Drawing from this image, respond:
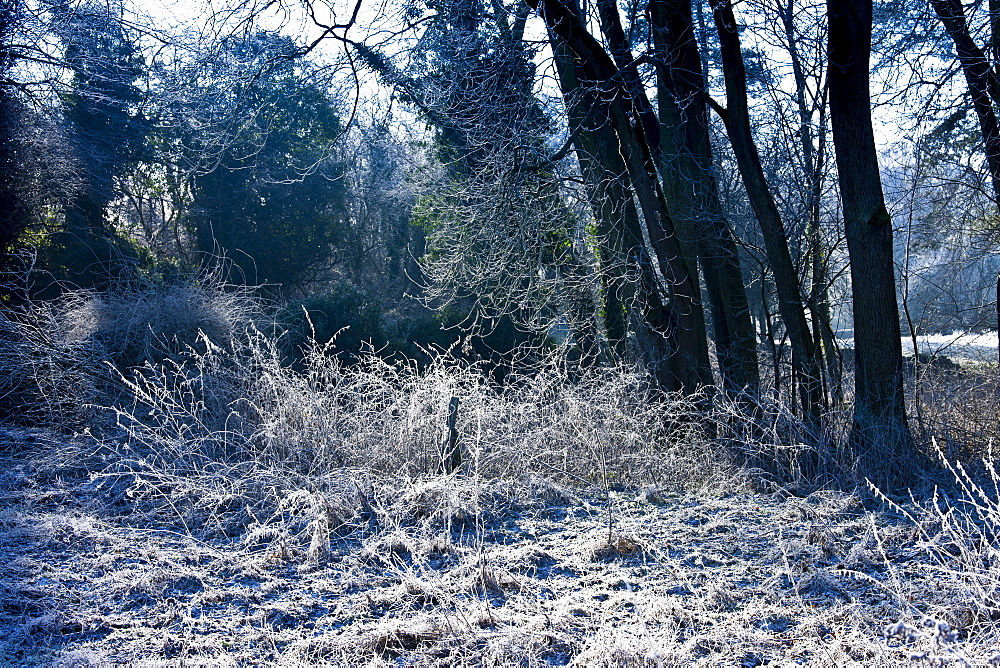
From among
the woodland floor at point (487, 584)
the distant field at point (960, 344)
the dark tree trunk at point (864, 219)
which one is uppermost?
the dark tree trunk at point (864, 219)

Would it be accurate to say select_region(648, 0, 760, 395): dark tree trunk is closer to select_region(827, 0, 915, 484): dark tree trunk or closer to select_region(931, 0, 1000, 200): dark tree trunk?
select_region(827, 0, 915, 484): dark tree trunk

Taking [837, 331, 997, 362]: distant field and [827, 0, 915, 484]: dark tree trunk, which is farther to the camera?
[837, 331, 997, 362]: distant field

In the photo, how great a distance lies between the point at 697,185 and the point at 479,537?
5.14 m

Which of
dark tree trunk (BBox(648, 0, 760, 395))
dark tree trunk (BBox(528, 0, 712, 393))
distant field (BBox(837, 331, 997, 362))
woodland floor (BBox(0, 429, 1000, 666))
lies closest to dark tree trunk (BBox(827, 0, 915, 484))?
distant field (BBox(837, 331, 997, 362))

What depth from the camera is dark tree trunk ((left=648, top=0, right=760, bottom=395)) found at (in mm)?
7504

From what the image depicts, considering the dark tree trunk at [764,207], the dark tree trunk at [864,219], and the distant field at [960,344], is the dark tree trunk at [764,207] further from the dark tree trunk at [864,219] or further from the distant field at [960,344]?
the distant field at [960,344]

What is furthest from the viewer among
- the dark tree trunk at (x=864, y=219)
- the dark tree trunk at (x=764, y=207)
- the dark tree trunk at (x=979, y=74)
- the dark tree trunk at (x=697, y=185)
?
the dark tree trunk at (x=697, y=185)

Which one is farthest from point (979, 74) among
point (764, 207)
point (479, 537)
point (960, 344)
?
point (479, 537)

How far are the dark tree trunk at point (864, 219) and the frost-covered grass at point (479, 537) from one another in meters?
0.45

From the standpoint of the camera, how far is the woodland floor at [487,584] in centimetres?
290

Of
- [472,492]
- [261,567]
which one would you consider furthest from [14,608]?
[472,492]

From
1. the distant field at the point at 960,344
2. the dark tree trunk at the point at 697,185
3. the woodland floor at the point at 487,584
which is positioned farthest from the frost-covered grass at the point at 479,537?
the dark tree trunk at the point at 697,185

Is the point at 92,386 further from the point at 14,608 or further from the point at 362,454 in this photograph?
the point at 14,608

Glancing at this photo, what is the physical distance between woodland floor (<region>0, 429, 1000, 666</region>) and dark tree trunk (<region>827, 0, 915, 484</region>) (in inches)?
63.1
